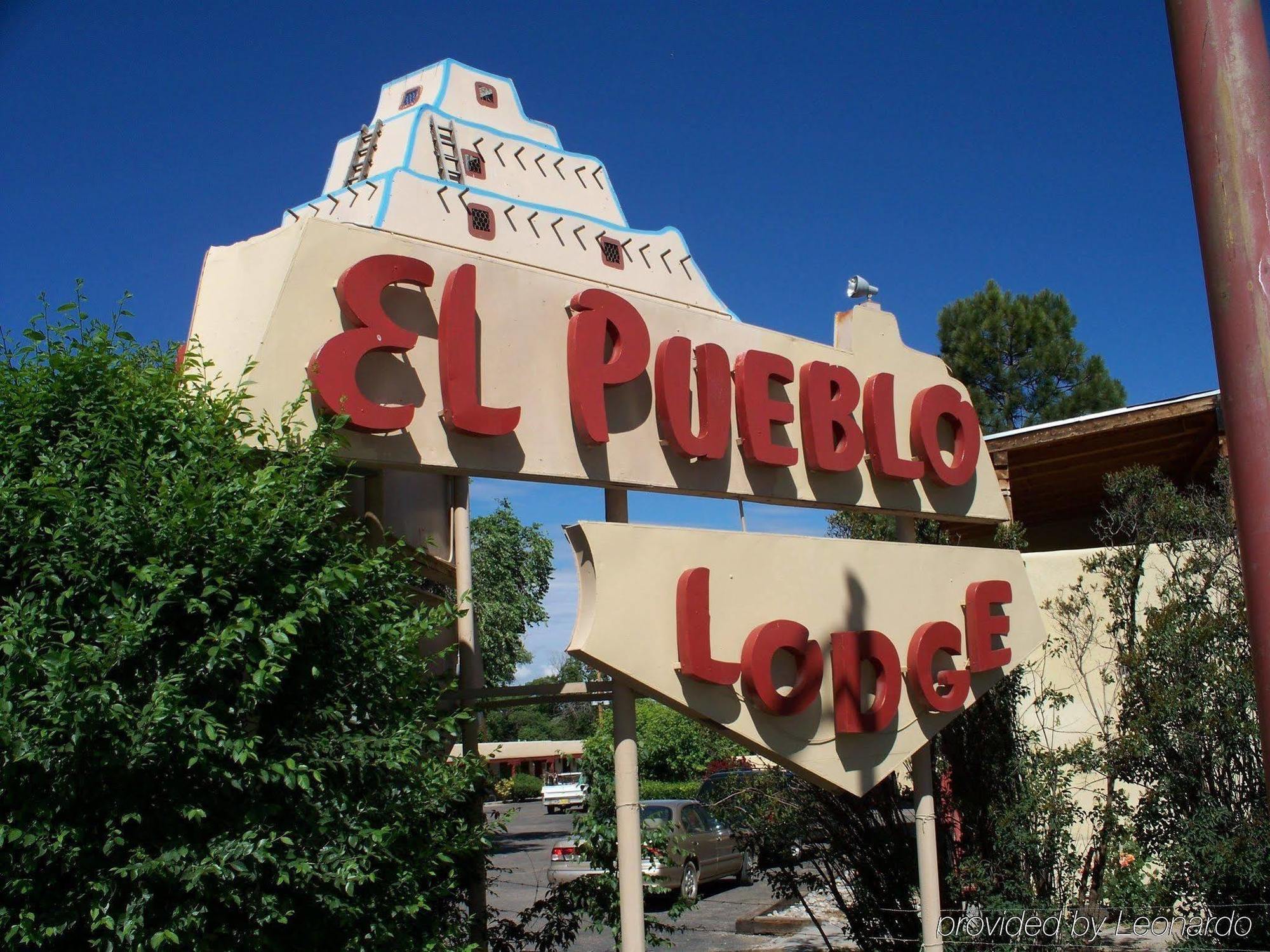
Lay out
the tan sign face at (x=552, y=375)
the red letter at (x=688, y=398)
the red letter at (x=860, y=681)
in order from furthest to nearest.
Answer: the red letter at (x=860, y=681) < the red letter at (x=688, y=398) < the tan sign face at (x=552, y=375)

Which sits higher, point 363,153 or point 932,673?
point 363,153

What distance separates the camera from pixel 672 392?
7477mm

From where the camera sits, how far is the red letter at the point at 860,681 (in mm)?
7867

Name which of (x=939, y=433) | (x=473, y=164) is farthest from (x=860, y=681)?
(x=473, y=164)

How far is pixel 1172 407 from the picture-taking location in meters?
15.9

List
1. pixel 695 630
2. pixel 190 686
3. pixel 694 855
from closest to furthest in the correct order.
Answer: pixel 190 686, pixel 695 630, pixel 694 855

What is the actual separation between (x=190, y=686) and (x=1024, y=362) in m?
40.1

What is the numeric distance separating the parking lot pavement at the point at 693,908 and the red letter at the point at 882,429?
150 inches

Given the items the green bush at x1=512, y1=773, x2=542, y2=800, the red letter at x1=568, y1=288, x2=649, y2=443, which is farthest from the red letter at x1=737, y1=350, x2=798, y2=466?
the green bush at x1=512, y1=773, x2=542, y2=800

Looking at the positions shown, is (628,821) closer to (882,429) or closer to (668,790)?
(882,429)

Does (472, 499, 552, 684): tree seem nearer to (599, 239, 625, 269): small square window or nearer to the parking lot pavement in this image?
the parking lot pavement

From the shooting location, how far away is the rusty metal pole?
3084 millimetres

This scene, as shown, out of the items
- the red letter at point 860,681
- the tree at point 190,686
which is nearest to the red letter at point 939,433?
the red letter at point 860,681

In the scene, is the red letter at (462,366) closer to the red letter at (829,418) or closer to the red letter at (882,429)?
the red letter at (829,418)
